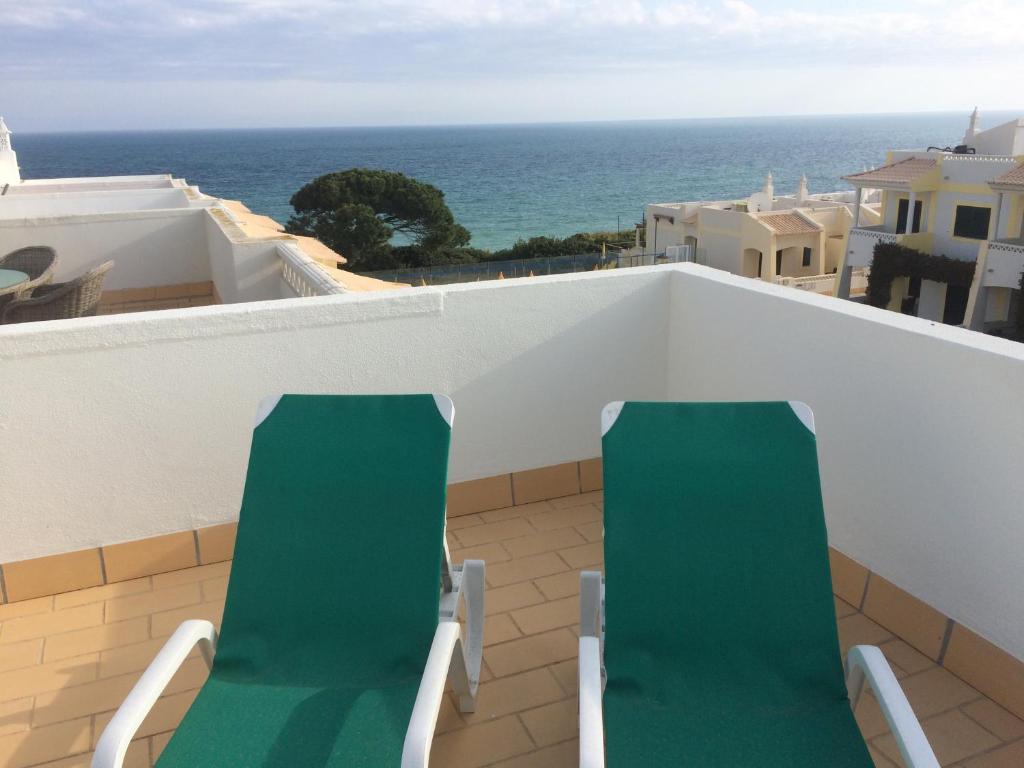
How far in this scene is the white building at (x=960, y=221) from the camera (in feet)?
79.4

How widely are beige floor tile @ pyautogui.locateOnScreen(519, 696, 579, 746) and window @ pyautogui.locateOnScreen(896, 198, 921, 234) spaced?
29.6 m

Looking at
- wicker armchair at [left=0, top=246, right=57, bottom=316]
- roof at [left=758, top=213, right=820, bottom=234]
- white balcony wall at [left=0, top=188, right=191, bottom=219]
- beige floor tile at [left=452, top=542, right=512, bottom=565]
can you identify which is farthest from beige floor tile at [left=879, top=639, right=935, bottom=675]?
roof at [left=758, top=213, right=820, bottom=234]

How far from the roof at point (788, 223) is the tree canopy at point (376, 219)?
1768cm

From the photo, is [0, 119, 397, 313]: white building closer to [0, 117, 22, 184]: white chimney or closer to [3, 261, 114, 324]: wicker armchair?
[3, 261, 114, 324]: wicker armchair

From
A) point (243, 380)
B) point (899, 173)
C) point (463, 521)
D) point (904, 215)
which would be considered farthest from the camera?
point (904, 215)

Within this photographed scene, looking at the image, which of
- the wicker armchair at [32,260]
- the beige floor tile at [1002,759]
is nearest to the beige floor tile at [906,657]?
the beige floor tile at [1002,759]

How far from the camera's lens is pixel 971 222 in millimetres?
26266

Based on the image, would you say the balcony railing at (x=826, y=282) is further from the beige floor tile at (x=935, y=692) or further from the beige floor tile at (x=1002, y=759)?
the beige floor tile at (x=1002, y=759)

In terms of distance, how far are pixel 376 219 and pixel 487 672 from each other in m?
39.6

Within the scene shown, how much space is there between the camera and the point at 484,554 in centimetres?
333

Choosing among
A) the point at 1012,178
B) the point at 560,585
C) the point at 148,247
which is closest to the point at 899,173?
the point at 1012,178

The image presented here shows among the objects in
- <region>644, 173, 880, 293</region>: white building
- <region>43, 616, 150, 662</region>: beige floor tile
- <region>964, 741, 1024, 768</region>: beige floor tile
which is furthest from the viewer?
<region>644, 173, 880, 293</region>: white building

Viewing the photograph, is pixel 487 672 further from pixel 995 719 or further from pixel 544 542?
pixel 995 719

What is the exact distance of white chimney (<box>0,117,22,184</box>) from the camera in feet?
47.9
